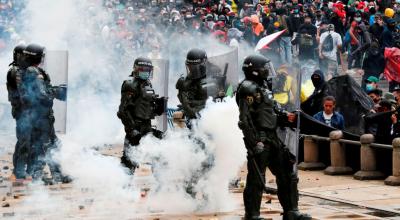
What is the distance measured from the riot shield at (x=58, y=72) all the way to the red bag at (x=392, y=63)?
8.61 m

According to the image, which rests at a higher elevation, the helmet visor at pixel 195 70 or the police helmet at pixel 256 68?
the helmet visor at pixel 195 70

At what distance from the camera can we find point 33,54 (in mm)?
14078

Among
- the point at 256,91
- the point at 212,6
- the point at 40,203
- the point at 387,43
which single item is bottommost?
the point at 40,203

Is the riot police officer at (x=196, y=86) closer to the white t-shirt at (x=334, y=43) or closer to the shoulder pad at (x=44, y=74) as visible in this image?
the shoulder pad at (x=44, y=74)

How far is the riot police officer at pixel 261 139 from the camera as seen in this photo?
10.3 metres

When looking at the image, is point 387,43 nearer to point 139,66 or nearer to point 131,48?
point 131,48

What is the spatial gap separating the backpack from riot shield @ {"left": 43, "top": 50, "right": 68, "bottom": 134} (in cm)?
930

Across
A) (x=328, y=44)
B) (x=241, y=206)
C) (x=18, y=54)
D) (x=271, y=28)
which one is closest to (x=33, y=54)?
(x=18, y=54)

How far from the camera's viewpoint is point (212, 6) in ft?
96.0

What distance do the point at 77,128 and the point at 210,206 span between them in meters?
8.21

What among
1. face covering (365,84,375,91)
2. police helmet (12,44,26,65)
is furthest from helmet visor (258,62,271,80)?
face covering (365,84,375,91)

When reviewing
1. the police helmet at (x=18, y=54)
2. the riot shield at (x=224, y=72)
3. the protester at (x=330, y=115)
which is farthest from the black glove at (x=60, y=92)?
the protester at (x=330, y=115)

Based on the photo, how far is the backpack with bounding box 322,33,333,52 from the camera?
22828mm

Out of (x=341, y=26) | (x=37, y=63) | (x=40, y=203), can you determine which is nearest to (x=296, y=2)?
(x=341, y=26)
